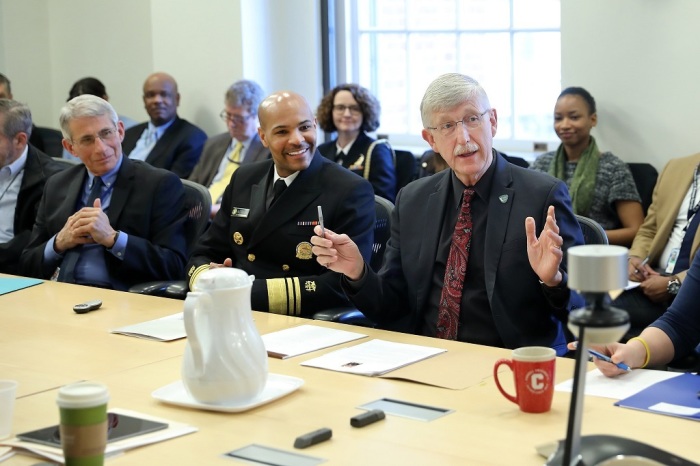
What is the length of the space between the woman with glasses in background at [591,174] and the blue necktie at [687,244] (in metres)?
0.45

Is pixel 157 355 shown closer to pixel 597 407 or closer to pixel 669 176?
pixel 597 407

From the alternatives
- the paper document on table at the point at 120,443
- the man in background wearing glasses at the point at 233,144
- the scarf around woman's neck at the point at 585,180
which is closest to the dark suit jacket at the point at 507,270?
the paper document on table at the point at 120,443

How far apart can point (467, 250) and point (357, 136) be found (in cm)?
293

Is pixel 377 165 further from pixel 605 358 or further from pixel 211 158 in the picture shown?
pixel 605 358

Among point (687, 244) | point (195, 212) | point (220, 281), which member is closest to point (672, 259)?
point (687, 244)

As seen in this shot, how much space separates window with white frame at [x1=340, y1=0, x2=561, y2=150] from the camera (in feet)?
19.1

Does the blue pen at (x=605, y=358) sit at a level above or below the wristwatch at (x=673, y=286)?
above

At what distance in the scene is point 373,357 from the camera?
2.50 m

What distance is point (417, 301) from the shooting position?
3072 millimetres

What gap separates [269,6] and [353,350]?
4.43 metres

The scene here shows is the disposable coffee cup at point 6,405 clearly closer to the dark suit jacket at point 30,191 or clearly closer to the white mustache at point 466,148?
the white mustache at point 466,148

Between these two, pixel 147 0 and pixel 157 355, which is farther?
pixel 147 0

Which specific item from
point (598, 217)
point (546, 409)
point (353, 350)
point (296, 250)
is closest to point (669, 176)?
point (598, 217)

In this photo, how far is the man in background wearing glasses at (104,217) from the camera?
398 cm
